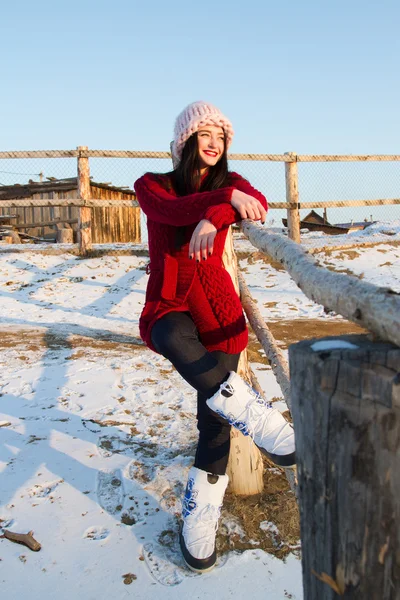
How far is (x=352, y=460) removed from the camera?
724 mm

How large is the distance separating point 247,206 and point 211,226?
0.17 meters

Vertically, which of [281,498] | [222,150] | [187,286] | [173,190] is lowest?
[281,498]

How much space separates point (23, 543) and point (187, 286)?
1.11 meters

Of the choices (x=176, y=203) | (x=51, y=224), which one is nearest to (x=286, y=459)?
(x=176, y=203)

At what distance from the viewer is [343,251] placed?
8.20 metres

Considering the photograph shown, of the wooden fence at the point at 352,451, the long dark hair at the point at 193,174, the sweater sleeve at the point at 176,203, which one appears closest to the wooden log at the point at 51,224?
the long dark hair at the point at 193,174

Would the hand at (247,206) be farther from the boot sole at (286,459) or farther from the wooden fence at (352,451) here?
the wooden fence at (352,451)

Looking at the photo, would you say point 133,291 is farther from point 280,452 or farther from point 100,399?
point 280,452

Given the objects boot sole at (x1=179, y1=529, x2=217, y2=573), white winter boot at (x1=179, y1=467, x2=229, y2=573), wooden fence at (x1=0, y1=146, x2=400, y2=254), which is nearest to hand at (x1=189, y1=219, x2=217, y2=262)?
white winter boot at (x1=179, y1=467, x2=229, y2=573)

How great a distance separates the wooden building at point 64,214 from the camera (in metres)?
16.3

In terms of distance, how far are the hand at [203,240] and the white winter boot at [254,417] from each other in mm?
396

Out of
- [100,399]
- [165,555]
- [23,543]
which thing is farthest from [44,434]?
[165,555]

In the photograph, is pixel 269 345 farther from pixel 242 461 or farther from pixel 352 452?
pixel 352 452

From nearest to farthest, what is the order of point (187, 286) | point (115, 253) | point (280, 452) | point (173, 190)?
point (280, 452)
point (187, 286)
point (173, 190)
point (115, 253)
